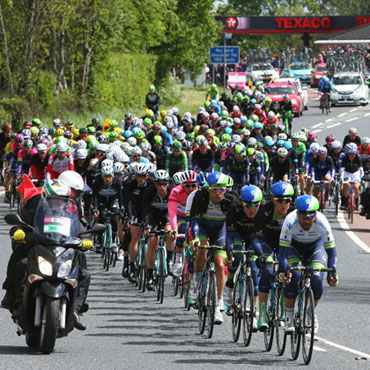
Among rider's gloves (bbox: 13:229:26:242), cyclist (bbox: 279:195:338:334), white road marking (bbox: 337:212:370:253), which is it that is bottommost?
white road marking (bbox: 337:212:370:253)

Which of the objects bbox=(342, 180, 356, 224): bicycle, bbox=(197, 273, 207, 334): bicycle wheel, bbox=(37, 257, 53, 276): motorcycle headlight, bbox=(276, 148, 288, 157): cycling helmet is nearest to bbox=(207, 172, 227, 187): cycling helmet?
bbox=(197, 273, 207, 334): bicycle wheel

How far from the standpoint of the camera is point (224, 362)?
11.5 m

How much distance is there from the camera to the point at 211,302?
13.2 metres

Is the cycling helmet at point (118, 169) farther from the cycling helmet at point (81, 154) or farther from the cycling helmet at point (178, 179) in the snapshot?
the cycling helmet at point (81, 154)

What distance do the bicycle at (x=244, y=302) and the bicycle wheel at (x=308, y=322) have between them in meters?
1.00

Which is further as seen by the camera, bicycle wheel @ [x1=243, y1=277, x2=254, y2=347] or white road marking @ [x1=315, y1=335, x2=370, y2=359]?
bicycle wheel @ [x1=243, y1=277, x2=254, y2=347]

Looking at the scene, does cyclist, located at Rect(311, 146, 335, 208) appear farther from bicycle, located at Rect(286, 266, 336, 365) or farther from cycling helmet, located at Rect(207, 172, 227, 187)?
bicycle, located at Rect(286, 266, 336, 365)

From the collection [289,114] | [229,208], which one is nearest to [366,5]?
[289,114]

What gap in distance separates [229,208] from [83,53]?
34.3 meters

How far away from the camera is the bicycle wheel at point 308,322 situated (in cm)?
1138

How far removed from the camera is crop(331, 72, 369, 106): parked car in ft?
188

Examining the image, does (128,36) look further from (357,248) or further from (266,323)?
(266,323)

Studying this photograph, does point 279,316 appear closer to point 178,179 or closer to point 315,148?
point 178,179

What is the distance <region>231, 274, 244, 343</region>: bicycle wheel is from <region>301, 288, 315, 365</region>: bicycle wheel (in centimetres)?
134
